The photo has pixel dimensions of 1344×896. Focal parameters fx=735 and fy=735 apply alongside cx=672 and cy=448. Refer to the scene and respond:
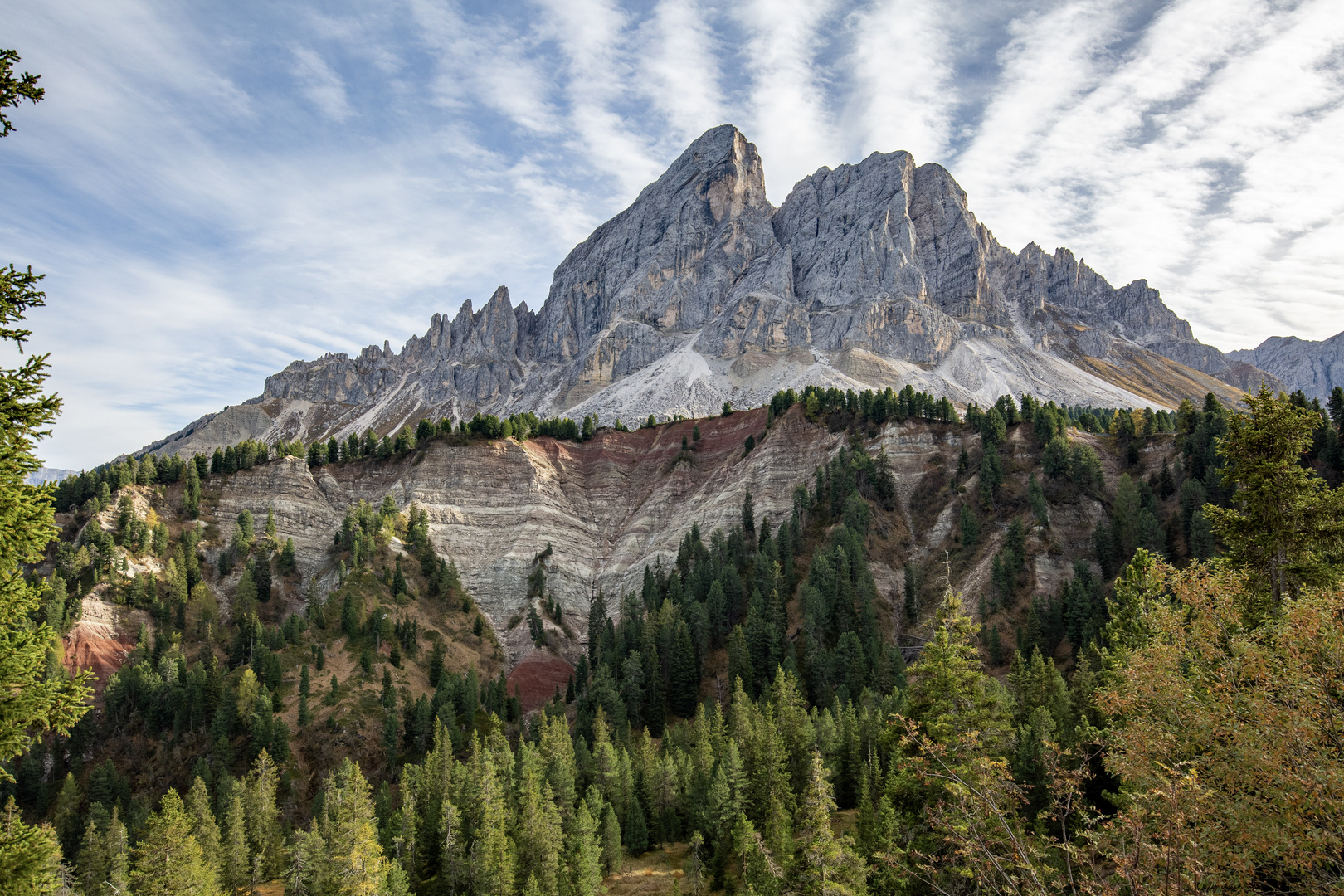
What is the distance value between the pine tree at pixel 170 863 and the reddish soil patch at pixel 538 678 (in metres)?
53.5

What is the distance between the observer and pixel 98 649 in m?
91.8

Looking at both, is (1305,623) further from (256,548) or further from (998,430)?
(256,548)

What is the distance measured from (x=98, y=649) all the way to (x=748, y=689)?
8086 cm

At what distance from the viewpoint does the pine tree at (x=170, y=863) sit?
43250 mm

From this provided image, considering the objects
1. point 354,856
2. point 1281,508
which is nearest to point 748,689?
point 354,856

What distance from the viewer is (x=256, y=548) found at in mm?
114375

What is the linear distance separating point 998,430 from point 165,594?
120573mm

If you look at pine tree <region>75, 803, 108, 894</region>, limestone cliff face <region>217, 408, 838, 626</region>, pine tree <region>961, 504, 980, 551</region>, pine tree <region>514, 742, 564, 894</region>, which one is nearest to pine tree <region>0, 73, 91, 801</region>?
pine tree <region>514, 742, 564, 894</region>

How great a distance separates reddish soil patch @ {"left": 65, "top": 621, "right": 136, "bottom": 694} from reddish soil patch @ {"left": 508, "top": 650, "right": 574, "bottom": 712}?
48.5 metres

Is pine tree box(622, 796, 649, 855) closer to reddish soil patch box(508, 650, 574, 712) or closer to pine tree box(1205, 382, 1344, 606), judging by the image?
reddish soil patch box(508, 650, 574, 712)

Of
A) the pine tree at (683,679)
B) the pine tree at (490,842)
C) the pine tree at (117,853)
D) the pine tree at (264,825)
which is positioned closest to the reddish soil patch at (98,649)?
the pine tree at (117,853)

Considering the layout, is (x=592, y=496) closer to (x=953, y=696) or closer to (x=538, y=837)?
(x=538, y=837)

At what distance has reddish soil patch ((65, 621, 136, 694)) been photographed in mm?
89375

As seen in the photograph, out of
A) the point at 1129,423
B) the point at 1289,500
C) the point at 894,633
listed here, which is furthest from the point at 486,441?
the point at 1289,500
